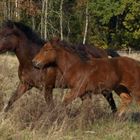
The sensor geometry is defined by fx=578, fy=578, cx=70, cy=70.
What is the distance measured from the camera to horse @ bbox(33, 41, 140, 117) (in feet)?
33.7

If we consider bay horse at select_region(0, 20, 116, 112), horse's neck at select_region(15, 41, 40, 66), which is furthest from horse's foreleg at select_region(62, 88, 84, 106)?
horse's neck at select_region(15, 41, 40, 66)

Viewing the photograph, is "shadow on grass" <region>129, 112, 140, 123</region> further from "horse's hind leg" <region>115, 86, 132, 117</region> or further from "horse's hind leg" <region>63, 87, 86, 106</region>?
"horse's hind leg" <region>63, 87, 86, 106</region>

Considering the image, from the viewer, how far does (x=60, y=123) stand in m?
9.42

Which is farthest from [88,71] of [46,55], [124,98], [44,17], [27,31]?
[44,17]

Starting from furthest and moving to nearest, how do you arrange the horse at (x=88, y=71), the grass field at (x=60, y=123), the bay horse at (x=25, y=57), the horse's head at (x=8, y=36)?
the horse's head at (x=8, y=36) → the bay horse at (x=25, y=57) → the horse at (x=88, y=71) → the grass field at (x=60, y=123)

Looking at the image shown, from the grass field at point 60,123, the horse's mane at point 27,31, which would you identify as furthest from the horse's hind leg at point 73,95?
the horse's mane at point 27,31

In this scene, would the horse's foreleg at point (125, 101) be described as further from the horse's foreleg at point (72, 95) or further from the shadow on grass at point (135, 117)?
the horse's foreleg at point (72, 95)

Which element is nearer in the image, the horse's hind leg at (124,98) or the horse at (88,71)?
the horse at (88,71)

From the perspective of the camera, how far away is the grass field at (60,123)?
8773 mm

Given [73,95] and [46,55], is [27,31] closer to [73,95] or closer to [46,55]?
[46,55]

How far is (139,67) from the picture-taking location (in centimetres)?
1112

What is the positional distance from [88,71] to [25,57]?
1772 millimetres

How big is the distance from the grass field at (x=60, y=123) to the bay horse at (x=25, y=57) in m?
0.39


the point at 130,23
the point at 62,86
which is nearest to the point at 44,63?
the point at 62,86
